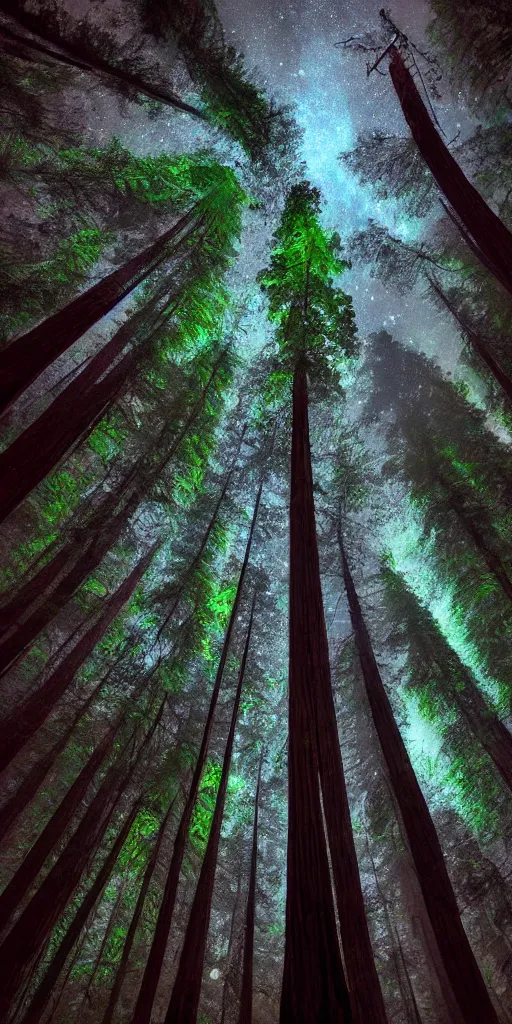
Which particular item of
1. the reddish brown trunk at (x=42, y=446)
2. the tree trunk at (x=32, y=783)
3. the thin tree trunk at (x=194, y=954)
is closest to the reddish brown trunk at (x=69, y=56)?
the reddish brown trunk at (x=42, y=446)

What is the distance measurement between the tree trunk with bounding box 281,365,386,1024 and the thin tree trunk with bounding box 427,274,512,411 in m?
5.77

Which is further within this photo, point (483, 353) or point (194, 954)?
point (483, 353)

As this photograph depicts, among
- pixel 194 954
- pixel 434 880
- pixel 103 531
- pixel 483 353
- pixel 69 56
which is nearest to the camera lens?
pixel 194 954

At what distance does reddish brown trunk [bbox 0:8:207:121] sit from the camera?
6.70 meters

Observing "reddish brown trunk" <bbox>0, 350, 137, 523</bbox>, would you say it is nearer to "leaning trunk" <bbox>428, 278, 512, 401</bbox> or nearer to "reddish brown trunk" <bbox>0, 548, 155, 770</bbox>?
"reddish brown trunk" <bbox>0, 548, 155, 770</bbox>

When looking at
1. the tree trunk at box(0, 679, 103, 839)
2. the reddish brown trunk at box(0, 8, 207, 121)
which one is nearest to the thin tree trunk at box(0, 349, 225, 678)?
the tree trunk at box(0, 679, 103, 839)

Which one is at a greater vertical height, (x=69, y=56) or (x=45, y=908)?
(x=69, y=56)

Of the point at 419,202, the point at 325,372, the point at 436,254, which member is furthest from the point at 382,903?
the point at 419,202

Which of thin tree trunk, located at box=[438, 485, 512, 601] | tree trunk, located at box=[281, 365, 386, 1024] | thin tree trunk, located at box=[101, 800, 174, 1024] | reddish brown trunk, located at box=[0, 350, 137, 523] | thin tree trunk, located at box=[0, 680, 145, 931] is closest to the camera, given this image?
tree trunk, located at box=[281, 365, 386, 1024]

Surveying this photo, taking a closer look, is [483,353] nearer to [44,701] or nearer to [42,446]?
[42,446]

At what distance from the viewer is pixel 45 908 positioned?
533cm

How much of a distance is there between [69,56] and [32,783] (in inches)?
455

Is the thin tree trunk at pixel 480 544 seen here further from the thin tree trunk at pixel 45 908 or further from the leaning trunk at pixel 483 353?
the thin tree trunk at pixel 45 908

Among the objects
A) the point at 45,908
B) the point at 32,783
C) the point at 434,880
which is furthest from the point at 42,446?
the point at 434,880
